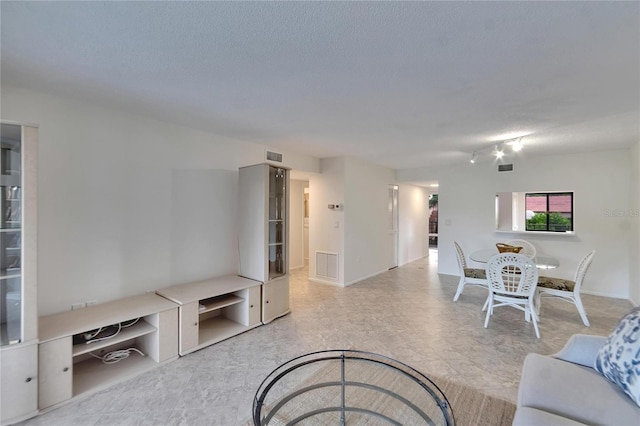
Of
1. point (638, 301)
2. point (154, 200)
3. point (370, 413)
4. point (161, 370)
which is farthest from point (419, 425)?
point (638, 301)

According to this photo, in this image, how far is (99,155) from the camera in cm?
274

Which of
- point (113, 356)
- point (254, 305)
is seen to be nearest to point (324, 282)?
point (254, 305)

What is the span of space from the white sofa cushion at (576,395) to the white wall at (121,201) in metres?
3.40

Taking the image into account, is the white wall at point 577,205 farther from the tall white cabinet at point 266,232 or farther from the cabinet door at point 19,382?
the cabinet door at point 19,382

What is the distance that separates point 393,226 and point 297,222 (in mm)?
2428

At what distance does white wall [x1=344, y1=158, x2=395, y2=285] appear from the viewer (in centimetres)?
536

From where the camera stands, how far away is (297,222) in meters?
6.93

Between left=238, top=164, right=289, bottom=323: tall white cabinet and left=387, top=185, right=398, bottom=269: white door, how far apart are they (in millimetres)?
3689

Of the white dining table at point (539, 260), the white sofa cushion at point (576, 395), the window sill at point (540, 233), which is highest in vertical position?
the window sill at point (540, 233)

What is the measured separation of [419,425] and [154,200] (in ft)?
10.6

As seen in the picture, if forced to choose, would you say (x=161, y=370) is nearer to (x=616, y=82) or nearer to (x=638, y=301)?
(x=616, y=82)

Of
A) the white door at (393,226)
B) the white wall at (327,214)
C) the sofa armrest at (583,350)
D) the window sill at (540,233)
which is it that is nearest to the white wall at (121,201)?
the white wall at (327,214)

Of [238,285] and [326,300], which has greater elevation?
[238,285]

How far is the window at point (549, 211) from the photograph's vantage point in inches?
197
